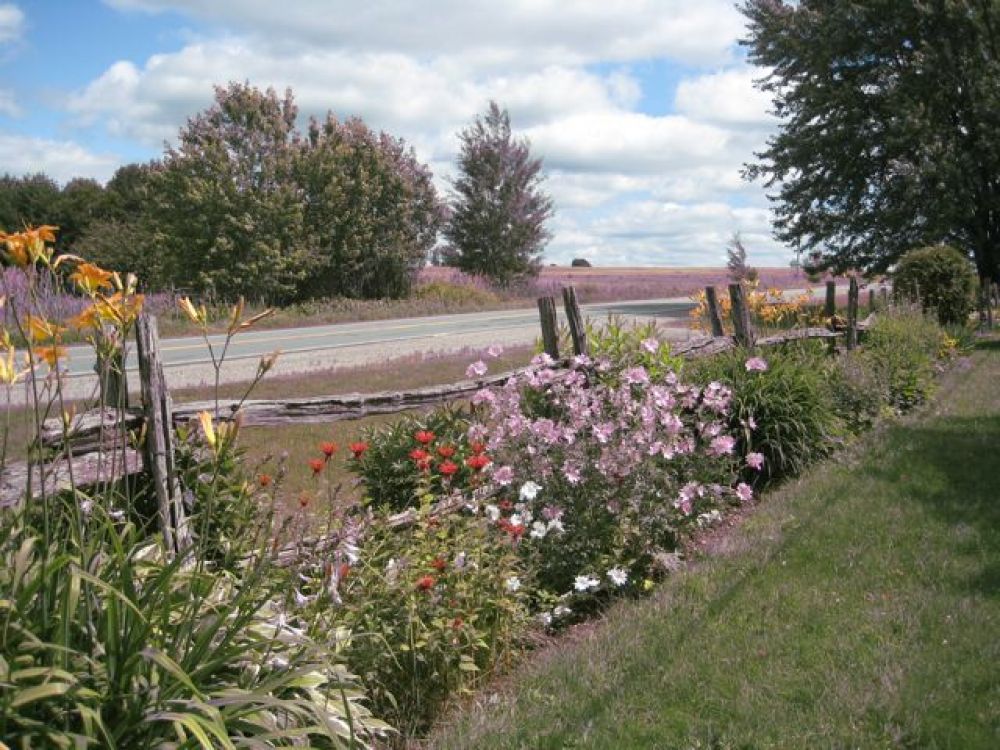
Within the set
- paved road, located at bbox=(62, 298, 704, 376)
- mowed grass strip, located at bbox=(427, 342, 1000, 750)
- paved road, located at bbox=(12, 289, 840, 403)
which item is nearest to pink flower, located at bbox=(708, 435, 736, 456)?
mowed grass strip, located at bbox=(427, 342, 1000, 750)

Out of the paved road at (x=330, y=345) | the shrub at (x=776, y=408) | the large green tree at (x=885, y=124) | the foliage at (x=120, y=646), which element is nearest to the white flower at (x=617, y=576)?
the foliage at (x=120, y=646)

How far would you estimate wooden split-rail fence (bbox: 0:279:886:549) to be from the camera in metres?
3.28

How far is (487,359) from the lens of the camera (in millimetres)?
13578

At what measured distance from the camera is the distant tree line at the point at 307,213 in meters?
26.9

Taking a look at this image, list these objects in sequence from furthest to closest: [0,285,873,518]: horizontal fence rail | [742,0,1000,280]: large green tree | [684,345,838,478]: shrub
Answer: [742,0,1000,280]: large green tree
[684,345,838,478]: shrub
[0,285,873,518]: horizontal fence rail

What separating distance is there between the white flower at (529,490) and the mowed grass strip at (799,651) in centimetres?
77

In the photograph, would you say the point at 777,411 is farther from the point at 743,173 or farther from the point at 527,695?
the point at 743,173

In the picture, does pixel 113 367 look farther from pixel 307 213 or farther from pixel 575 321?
pixel 307 213

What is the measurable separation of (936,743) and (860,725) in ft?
0.86

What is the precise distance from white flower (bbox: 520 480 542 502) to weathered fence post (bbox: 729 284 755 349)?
4.62m

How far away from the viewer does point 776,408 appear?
7441 mm

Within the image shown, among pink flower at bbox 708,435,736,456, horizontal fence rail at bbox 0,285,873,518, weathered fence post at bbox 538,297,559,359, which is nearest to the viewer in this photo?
horizontal fence rail at bbox 0,285,873,518

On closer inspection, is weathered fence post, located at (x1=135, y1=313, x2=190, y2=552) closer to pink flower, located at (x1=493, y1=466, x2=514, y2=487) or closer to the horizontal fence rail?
the horizontal fence rail

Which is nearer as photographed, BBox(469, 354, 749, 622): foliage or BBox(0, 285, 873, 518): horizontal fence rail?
BBox(0, 285, 873, 518): horizontal fence rail
